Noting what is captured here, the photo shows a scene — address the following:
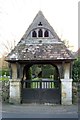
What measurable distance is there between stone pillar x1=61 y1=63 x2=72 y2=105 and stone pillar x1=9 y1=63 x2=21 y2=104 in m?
2.60

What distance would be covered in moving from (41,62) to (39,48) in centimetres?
96

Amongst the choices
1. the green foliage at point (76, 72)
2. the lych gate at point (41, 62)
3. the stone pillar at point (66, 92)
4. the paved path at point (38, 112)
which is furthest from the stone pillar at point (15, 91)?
the green foliage at point (76, 72)

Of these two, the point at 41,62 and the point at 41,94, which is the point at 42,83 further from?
the point at 41,62

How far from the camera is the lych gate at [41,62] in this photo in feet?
61.5

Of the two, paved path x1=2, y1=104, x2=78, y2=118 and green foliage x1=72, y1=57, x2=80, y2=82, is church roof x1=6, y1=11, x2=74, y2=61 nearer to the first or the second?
paved path x1=2, y1=104, x2=78, y2=118

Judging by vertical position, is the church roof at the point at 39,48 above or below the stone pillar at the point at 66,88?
above

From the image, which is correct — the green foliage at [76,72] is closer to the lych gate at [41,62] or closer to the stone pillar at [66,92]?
the lych gate at [41,62]

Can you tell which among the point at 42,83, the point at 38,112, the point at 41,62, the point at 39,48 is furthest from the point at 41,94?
the point at 38,112

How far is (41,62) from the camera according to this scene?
19.4m

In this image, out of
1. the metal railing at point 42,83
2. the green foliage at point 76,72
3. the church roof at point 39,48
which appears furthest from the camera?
the green foliage at point 76,72

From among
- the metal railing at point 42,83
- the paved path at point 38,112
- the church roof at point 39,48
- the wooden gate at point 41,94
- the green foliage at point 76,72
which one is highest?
the church roof at point 39,48

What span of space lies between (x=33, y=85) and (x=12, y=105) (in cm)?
320

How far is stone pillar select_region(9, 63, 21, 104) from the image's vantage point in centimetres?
1878

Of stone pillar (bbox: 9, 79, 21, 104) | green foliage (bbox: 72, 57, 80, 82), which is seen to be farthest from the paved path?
green foliage (bbox: 72, 57, 80, 82)
